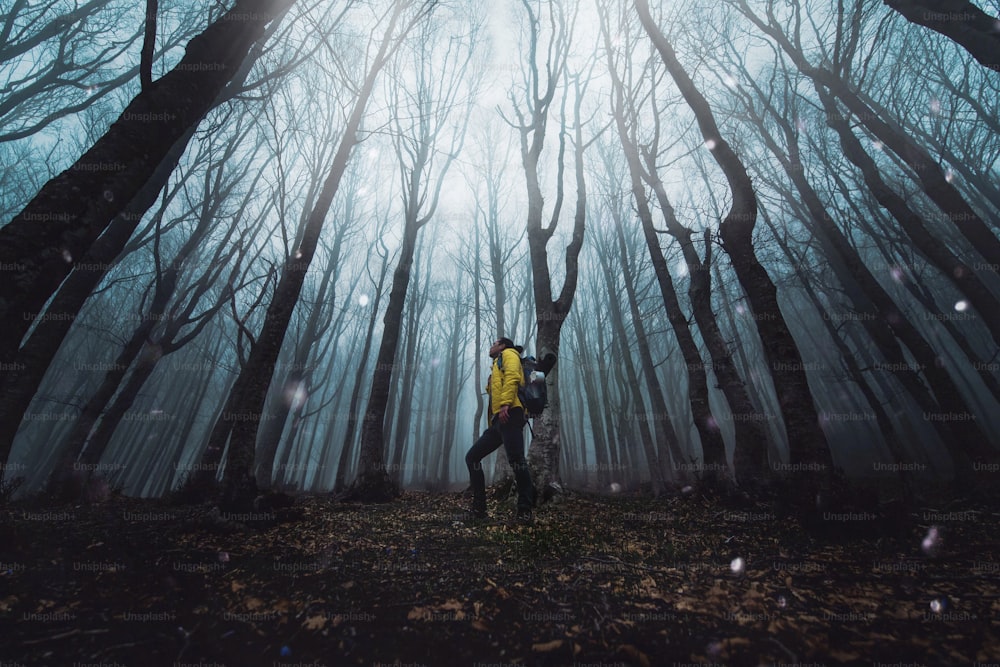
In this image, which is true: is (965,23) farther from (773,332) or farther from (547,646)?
(547,646)

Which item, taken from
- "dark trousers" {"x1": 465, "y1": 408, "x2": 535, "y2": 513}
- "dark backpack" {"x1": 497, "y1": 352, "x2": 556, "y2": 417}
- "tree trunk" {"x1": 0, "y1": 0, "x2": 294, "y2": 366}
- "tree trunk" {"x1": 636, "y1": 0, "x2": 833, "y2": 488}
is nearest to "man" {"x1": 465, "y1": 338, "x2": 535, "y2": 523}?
"dark trousers" {"x1": 465, "y1": 408, "x2": 535, "y2": 513}

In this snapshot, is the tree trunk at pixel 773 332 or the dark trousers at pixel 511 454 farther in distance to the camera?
the dark trousers at pixel 511 454

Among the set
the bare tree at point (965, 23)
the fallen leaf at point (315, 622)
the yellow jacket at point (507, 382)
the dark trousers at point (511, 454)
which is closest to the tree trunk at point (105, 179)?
the fallen leaf at point (315, 622)

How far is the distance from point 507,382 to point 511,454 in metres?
0.87

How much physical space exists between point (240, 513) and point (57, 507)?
3553mm

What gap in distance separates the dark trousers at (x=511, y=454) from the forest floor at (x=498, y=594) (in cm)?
57

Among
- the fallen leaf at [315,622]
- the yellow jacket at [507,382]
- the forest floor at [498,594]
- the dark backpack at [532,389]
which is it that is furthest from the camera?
the dark backpack at [532,389]

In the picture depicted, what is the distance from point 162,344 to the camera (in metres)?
7.85

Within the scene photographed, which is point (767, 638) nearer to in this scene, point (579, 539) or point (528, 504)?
point (579, 539)

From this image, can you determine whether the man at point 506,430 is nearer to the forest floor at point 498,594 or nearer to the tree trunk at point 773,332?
the forest floor at point 498,594

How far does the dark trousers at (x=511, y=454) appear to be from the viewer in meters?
4.43

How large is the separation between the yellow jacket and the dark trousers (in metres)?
0.13

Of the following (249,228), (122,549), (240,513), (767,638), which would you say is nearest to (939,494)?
(767,638)

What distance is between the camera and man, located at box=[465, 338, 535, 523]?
4.46 meters
